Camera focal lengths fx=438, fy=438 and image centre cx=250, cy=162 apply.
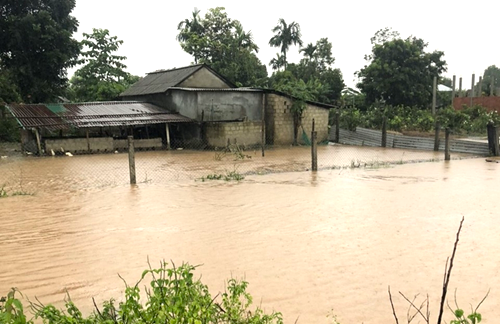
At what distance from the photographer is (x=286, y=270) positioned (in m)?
5.19

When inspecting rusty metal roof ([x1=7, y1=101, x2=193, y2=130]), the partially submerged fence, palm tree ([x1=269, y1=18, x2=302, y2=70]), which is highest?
palm tree ([x1=269, y1=18, x2=302, y2=70])

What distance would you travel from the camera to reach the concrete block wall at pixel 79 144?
1966cm

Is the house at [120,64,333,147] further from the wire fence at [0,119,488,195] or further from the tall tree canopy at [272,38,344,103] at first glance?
the tall tree canopy at [272,38,344,103]

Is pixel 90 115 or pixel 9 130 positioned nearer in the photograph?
pixel 90 115

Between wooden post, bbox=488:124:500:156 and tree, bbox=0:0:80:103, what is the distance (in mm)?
22980

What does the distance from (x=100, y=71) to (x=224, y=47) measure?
10037 mm

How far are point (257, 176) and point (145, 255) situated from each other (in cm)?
722

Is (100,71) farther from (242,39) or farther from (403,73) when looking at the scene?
(403,73)

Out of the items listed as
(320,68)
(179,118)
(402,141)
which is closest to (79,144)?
(179,118)

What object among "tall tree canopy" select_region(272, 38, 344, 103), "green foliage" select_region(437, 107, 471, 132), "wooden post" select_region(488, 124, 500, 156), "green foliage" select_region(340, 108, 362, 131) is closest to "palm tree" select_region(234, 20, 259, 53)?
"tall tree canopy" select_region(272, 38, 344, 103)

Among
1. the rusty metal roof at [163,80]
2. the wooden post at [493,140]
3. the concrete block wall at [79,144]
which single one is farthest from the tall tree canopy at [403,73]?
the concrete block wall at [79,144]

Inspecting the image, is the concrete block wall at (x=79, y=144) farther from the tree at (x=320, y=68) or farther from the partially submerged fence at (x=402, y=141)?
the tree at (x=320, y=68)

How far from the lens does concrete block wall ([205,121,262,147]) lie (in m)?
22.2

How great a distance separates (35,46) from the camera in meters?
25.9
